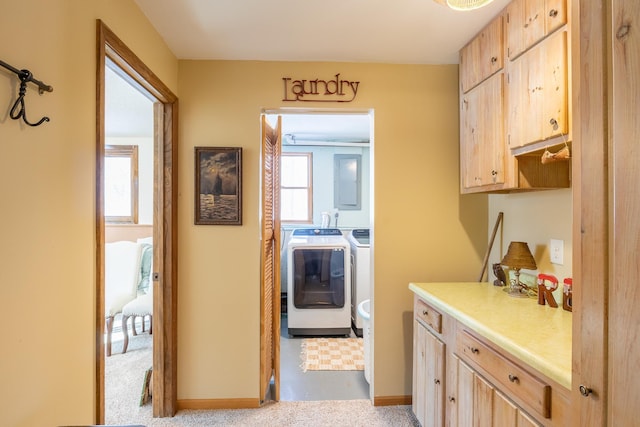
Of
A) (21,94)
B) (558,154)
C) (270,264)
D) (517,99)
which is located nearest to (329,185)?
(270,264)

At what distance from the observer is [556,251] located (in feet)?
5.35

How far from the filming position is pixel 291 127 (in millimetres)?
3672

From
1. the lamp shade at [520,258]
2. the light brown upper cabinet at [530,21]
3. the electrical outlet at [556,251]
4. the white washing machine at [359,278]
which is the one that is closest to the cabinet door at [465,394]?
the lamp shade at [520,258]

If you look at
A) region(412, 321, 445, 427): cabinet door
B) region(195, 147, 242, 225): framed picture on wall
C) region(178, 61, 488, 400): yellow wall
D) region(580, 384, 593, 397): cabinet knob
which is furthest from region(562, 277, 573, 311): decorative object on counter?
region(195, 147, 242, 225): framed picture on wall

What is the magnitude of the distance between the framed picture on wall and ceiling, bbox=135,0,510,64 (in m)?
0.65

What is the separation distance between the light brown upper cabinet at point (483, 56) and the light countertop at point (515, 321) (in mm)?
1203

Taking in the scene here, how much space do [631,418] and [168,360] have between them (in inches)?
87.3

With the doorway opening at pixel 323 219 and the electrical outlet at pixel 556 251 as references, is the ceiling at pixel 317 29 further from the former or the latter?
→ the electrical outlet at pixel 556 251

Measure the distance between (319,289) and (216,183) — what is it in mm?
1808

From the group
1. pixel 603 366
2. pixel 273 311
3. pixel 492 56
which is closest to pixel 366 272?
pixel 273 311

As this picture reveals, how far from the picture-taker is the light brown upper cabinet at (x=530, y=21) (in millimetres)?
1278

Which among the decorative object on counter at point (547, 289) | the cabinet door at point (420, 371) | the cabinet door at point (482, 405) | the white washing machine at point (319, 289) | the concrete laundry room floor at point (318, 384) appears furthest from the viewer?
the white washing machine at point (319, 289)

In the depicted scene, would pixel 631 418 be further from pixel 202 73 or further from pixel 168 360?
pixel 202 73

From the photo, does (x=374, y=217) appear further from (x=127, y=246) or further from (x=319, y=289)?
(x=127, y=246)
